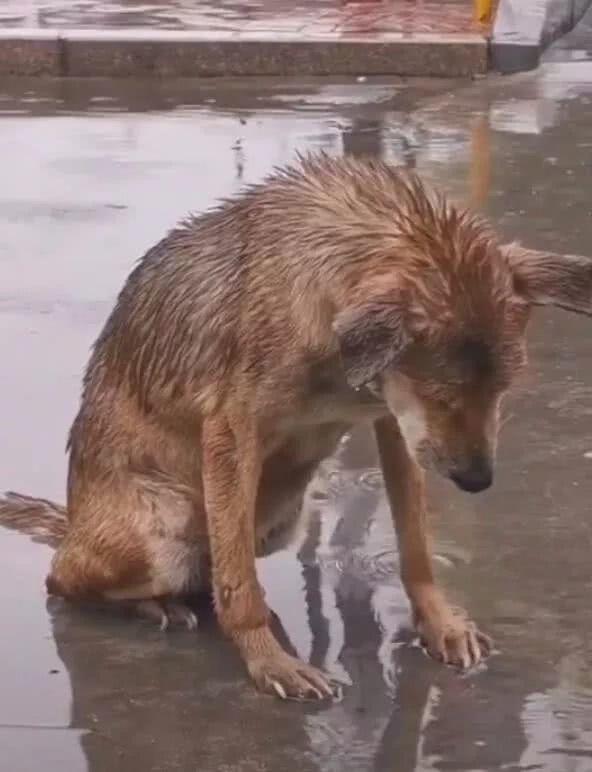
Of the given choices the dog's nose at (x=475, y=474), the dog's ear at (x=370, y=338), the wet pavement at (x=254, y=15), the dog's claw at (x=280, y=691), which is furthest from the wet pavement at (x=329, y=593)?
the wet pavement at (x=254, y=15)

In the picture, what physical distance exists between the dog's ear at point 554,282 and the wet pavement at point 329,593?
0.96 meters

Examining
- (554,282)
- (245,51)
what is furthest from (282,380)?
(245,51)

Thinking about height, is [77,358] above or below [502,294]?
below

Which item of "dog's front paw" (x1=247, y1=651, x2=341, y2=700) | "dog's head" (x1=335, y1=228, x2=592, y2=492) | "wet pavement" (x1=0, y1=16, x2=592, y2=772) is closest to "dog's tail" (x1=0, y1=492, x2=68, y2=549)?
"wet pavement" (x1=0, y1=16, x2=592, y2=772)

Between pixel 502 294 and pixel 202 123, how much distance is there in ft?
25.3

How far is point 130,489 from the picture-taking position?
16.0 feet

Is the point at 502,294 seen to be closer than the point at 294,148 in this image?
Yes

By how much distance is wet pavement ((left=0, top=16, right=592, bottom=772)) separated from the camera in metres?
4.31

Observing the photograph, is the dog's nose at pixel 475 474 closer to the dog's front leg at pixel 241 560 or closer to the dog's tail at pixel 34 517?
the dog's front leg at pixel 241 560

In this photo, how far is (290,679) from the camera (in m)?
4.53

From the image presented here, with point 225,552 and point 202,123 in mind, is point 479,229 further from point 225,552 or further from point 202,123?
point 202,123

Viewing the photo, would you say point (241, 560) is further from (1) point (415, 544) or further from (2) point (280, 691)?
(1) point (415, 544)

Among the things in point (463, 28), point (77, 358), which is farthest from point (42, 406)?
point (463, 28)

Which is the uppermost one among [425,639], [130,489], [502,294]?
[502,294]
